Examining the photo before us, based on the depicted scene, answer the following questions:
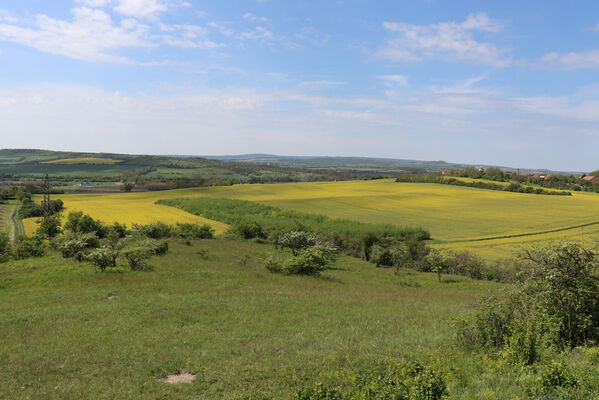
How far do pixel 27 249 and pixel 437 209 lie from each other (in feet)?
276

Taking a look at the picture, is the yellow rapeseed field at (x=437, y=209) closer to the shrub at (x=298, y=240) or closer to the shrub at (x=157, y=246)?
the shrub at (x=298, y=240)

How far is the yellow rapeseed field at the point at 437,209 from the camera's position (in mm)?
62737

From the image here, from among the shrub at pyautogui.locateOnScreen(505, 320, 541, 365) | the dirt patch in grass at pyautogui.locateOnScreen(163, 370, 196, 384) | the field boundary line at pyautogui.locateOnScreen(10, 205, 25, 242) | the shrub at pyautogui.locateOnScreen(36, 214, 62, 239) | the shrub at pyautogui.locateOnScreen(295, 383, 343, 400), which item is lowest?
the field boundary line at pyautogui.locateOnScreen(10, 205, 25, 242)

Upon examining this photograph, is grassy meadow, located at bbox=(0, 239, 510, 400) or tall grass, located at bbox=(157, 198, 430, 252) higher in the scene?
grassy meadow, located at bbox=(0, 239, 510, 400)

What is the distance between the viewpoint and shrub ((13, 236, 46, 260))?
37.6 metres

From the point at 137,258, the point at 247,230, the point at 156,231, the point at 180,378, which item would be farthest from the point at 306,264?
the point at 247,230

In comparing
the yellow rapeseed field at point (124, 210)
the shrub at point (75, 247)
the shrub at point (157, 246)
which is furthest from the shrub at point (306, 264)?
the yellow rapeseed field at point (124, 210)

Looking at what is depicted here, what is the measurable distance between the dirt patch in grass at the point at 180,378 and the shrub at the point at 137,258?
2033 cm

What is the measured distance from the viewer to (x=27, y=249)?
38.3 meters

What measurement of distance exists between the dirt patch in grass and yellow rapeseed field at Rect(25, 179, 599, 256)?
49.6 meters

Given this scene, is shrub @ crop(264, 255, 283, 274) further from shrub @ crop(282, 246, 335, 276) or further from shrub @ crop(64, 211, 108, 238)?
shrub @ crop(64, 211, 108, 238)

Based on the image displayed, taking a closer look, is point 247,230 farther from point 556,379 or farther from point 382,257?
point 556,379

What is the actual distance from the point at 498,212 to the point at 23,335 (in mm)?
90412

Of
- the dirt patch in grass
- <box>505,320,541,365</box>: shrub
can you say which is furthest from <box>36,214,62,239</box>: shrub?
<box>505,320,541,365</box>: shrub
